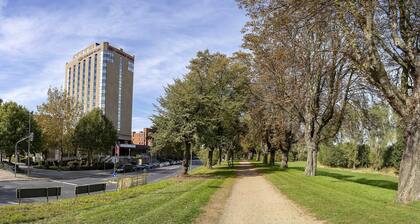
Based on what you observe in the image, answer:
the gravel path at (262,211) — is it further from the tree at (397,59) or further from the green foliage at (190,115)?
the green foliage at (190,115)

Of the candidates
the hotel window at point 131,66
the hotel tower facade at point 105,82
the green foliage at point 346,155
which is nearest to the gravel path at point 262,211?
the green foliage at point 346,155

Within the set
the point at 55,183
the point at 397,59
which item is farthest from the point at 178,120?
the point at 397,59

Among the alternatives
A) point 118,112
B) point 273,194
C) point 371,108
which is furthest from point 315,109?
point 118,112

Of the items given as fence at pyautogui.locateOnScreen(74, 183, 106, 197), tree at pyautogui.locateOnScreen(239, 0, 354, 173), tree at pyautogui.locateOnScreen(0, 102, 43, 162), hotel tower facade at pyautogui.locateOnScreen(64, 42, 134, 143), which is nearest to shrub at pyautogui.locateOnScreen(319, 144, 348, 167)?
tree at pyautogui.locateOnScreen(239, 0, 354, 173)

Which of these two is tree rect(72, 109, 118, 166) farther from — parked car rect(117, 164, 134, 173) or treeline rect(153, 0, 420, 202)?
treeline rect(153, 0, 420, 202)

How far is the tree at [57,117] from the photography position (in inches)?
2729

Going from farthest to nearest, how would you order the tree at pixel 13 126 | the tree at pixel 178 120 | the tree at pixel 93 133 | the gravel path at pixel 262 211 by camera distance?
1. the tree at pixel 93 133
2. the tree at pixel 13 126
3. the tree at pixel 178 120
4. the gravel path at pixel 262 211

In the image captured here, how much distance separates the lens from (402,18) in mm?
15742

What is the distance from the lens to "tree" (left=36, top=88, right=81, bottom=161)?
69.3 meters

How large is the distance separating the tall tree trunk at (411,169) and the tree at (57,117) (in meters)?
62.9

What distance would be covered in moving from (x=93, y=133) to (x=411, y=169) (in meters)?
63.9

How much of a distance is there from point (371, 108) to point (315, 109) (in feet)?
14.0

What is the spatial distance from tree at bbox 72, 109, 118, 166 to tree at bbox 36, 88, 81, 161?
1.63 m

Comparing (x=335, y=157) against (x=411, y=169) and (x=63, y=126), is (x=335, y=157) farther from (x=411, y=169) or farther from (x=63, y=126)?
(x=411, y=169)
